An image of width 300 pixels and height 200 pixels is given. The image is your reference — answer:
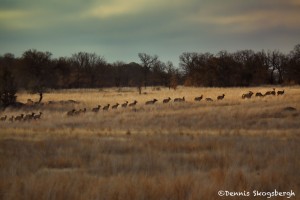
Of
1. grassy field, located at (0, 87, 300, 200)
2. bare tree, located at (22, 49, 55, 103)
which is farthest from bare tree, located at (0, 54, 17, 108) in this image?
bare tree, located at (22, 49, 55, 103)

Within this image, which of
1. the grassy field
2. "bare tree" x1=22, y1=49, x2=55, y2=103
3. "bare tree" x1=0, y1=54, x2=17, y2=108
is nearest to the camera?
the grassy field

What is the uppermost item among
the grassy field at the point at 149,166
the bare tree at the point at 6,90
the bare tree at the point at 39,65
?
the bare tree at the point at 39,65

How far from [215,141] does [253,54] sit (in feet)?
261

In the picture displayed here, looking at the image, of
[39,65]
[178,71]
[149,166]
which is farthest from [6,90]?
[178,71]

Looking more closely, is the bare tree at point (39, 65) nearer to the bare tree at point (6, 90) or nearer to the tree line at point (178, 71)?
the tree line at point (178, 71)

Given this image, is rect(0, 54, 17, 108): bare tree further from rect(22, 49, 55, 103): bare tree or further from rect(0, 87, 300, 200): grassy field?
rect(22, 49, 55, 103): bare tree

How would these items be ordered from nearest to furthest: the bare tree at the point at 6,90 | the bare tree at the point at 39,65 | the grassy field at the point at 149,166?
the grassy field at the point at 149,166 < the bare tree at the point at 6,90 < the bare tree at the point at 39,65

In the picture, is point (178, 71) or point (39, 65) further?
point (178, 71)

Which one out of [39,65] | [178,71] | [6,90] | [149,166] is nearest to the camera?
[149,166]

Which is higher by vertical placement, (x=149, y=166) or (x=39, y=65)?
(x=39, y=65)

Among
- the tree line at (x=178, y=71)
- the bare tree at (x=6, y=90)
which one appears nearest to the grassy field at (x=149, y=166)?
the bare tree at (x=6, y=90)

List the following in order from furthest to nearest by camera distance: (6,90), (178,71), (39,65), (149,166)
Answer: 1. (178,71)
2. (39,65)
3. (6,90)
4. (149,166)

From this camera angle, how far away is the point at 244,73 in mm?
78875

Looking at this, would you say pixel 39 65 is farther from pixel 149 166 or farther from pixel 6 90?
pixel 149 166
